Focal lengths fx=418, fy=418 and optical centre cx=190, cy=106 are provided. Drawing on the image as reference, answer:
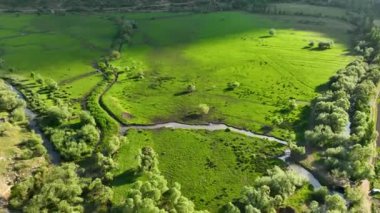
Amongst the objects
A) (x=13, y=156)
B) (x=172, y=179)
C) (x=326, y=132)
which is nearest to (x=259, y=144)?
(x=326, y=132)

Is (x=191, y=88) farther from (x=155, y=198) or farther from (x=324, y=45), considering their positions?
(x=324, y=45)

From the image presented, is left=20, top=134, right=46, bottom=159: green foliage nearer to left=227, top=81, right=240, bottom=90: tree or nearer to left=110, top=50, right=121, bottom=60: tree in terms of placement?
left=110, top=50, right=121, bottom=60: tree

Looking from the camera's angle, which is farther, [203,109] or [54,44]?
[54,44]

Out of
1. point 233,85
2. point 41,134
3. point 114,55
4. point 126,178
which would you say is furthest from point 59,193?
point 114,55

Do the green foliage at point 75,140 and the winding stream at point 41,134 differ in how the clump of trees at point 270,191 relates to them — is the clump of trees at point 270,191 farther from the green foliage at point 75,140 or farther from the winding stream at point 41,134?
the winding stream at point 41,134

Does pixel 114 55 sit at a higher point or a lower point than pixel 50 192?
higher
